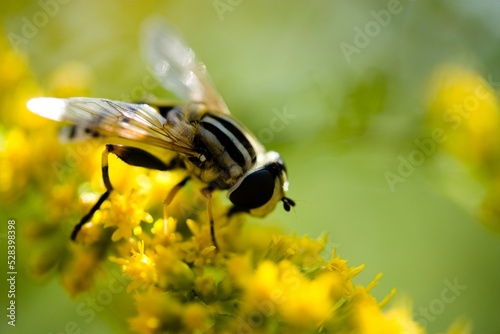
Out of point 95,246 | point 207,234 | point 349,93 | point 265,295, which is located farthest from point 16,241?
point 349,93

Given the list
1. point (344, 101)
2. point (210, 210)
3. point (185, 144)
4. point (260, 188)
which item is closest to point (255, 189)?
point (260, 188)

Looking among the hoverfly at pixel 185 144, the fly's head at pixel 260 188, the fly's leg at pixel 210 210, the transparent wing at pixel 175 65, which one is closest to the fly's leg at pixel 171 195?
the hoverfly at pixel 185 144

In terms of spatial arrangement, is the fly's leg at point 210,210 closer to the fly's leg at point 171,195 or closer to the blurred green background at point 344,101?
the fly's leg at point 171,195

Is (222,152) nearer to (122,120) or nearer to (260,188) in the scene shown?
(260,188)

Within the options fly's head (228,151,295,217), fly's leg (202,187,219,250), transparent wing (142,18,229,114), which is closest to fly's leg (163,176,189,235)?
fly's leg (202,187,219,250)

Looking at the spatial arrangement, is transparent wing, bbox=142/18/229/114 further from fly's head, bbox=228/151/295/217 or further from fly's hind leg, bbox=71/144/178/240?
fly's head, bbox=228/151/295/217

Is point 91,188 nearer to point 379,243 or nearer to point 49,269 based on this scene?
point 49,269
